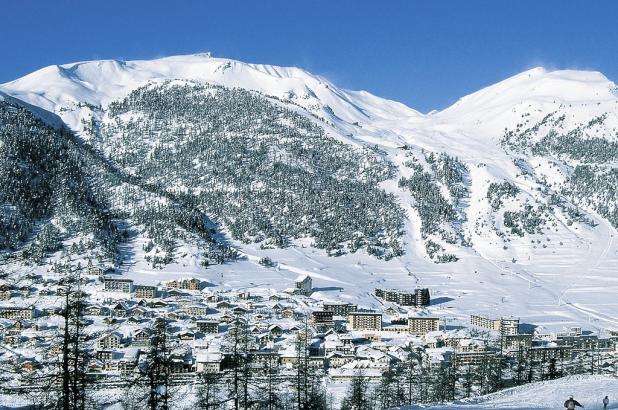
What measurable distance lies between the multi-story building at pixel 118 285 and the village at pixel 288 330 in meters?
0.24

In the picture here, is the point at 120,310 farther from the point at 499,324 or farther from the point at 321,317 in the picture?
the point at 499,324

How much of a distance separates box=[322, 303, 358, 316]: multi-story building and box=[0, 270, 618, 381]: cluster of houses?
0.17 metres

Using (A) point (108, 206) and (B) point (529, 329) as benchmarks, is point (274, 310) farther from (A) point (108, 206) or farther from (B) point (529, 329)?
(A) point (108, 206)

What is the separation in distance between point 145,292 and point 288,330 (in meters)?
32.8

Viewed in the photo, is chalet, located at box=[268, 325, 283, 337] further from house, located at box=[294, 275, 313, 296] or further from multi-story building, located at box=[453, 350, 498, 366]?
house, located at box=[294, 275, 313, 296]

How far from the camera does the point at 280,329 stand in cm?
9488

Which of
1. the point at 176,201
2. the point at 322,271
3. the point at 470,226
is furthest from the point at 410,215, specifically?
the point at 176,201

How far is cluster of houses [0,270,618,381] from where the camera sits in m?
77.1

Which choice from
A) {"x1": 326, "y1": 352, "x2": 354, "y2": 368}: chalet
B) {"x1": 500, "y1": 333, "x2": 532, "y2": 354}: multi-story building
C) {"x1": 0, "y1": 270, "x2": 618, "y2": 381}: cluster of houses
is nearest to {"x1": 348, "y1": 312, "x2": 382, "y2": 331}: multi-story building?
{"x1": 0, "y1": 270, "x2": 618, "y2": 381}: cluster of houses

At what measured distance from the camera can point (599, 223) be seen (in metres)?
196

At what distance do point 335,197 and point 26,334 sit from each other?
410ft

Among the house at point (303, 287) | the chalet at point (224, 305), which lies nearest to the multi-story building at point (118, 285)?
the chalet at point (224, 305)

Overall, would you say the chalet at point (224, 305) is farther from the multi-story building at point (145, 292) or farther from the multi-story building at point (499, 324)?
the multi-story building at point (499, 324)

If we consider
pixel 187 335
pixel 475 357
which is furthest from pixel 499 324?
pixel 187 335
